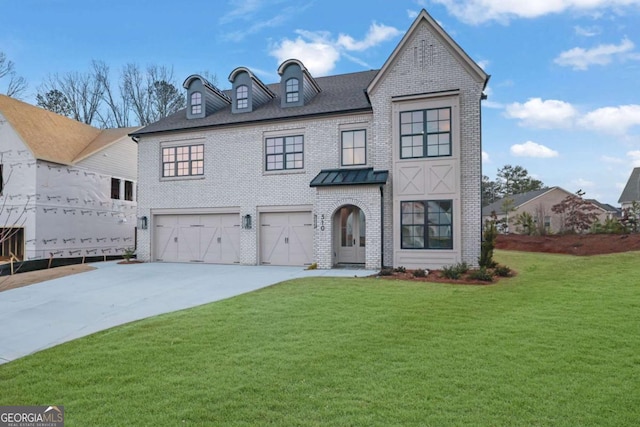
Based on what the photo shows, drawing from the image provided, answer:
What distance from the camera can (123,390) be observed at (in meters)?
4.40

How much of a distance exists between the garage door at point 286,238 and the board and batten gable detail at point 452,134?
145 inches

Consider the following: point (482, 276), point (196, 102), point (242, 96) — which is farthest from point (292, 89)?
point (482, 276)

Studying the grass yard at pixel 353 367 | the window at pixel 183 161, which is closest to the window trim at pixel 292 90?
the window at pixel 183 161

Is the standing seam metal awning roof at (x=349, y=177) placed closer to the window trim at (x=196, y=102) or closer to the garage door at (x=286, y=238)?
the garage door at (x=286, y=238)

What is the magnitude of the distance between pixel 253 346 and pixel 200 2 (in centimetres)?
1580

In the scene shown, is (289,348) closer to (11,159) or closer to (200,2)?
(200,2)

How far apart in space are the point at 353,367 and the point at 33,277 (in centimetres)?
1420

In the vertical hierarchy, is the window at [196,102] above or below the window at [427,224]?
above

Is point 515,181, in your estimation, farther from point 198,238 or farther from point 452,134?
point 198,238

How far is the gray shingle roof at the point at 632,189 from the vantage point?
44.4 m

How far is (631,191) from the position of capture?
45594mm

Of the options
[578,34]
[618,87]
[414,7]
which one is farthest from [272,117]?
[618,87]

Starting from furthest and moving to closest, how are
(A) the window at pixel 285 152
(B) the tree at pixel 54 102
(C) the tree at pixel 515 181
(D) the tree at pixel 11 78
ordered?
1. (C) the tree at pixel 515 181
2. (B) the tree at pixel 54 102
3. (D) the tree at pixel 11 78
4. (A) the window at pixel 285 152

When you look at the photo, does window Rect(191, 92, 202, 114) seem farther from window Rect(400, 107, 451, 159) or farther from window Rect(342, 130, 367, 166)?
window Rect(400, 107, 451, 159)
